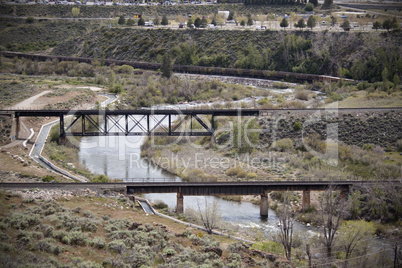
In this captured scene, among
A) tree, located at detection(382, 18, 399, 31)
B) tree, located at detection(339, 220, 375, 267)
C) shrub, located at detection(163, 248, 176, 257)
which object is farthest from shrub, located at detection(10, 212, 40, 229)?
tree, located at detection(382, 18, 399, 31)

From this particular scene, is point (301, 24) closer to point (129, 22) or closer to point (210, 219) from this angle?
point (129, 22)

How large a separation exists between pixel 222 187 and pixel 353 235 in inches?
468

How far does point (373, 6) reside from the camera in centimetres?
15000

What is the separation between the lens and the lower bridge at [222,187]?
43.7 meters

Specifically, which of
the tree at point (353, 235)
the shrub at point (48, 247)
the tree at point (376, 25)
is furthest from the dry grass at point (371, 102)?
the shrub at point (48, 247)

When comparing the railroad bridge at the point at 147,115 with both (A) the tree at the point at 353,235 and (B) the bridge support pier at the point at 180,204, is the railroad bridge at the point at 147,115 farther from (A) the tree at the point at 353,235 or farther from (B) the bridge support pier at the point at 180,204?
(A) the tree at the point at 353,235

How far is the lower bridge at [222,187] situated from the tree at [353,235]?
5.62 m

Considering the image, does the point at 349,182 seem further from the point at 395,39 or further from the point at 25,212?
the point at 395,39

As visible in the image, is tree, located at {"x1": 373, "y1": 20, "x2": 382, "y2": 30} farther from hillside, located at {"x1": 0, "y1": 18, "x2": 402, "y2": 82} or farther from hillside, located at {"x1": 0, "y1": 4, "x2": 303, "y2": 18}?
hillside, located at {"x1": 0, "y1": 4, "x2": 303, "y2": 18}

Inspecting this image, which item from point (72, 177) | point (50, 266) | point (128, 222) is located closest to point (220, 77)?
point (72, 177)

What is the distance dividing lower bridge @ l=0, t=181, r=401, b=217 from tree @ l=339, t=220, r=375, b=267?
18.4 ft

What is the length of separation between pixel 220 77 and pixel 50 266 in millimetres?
80995

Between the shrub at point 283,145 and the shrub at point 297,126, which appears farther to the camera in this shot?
the shrub at point 297,126

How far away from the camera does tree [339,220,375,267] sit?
112ft
